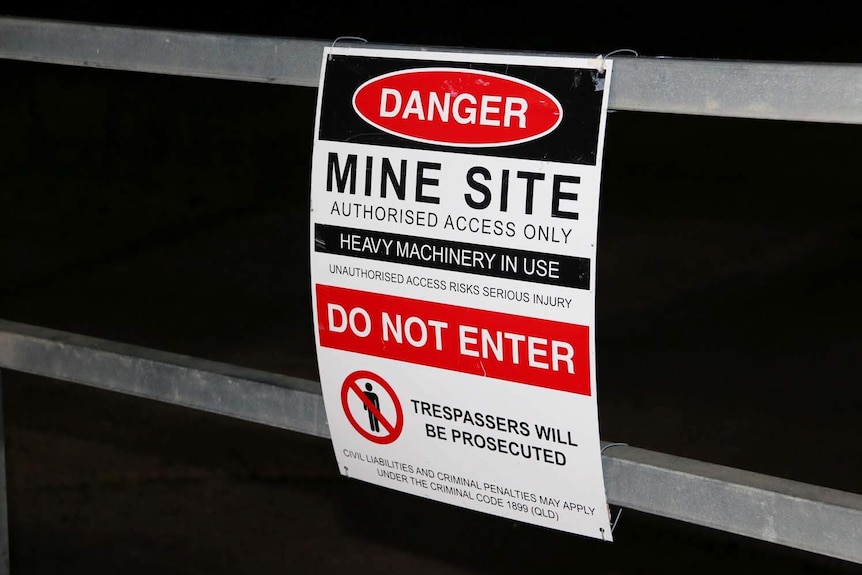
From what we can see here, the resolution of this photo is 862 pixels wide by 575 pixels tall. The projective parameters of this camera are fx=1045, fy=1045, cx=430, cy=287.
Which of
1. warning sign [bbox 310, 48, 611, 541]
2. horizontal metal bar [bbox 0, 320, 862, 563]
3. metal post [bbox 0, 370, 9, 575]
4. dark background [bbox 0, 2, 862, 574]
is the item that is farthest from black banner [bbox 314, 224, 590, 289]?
dark background [bbox 0, 2, 862, 574]

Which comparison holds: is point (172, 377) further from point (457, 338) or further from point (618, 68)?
point (618, 68)

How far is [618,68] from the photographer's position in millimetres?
1172

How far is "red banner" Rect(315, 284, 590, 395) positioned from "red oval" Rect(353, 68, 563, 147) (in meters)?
0.21

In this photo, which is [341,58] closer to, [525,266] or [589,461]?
[525,266]

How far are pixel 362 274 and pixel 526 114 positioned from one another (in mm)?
310

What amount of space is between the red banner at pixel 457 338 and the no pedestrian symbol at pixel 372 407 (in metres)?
0.04

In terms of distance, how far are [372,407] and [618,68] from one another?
0.56 meters

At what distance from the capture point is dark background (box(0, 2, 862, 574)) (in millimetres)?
3824

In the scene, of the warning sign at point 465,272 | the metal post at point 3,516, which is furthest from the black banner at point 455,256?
the metal post at point 3,516

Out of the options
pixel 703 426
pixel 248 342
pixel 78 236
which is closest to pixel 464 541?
pixel 703 426

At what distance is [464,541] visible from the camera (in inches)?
148

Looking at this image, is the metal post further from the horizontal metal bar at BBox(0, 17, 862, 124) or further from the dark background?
the dark background

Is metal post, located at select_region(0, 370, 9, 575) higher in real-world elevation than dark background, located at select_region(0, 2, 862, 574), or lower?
higher

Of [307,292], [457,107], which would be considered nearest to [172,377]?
[457,107]
